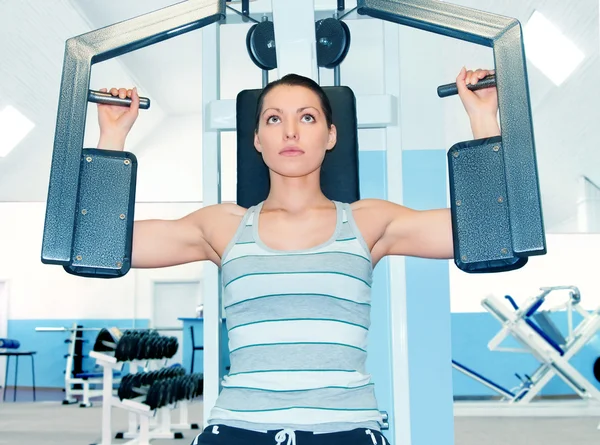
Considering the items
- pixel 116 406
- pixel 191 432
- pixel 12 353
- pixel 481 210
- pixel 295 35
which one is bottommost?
pixel 191 432

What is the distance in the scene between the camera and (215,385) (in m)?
1.68

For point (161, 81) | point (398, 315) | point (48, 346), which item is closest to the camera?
point (398, 315)

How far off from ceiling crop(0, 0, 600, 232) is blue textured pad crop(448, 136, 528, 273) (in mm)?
4667

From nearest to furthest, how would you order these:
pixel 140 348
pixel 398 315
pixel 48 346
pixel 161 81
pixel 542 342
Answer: pixel 398 315, pixel 140 348, pixel 542 342, pixel 161 81, pixel 48 346

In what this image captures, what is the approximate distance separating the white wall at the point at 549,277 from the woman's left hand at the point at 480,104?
6684 mm

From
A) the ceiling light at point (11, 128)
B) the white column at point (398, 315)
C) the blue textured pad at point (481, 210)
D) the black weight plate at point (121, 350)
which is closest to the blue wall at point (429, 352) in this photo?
the white column at point (398, 315)

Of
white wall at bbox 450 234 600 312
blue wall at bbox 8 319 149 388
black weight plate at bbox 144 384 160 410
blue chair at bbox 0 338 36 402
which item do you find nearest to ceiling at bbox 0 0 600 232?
white wall at bbox 450 234 600 312

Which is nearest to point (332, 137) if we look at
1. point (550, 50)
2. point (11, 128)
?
point (550, 50)

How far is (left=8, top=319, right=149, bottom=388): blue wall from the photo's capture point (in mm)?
8812

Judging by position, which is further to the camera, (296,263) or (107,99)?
(107,99)

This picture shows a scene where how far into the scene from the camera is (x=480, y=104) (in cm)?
130

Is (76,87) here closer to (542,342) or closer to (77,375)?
(542,342)

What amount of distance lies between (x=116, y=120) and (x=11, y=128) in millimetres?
6727

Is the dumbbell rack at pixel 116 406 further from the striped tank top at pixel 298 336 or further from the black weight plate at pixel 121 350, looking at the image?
the striped tank top at pixel 298 336
